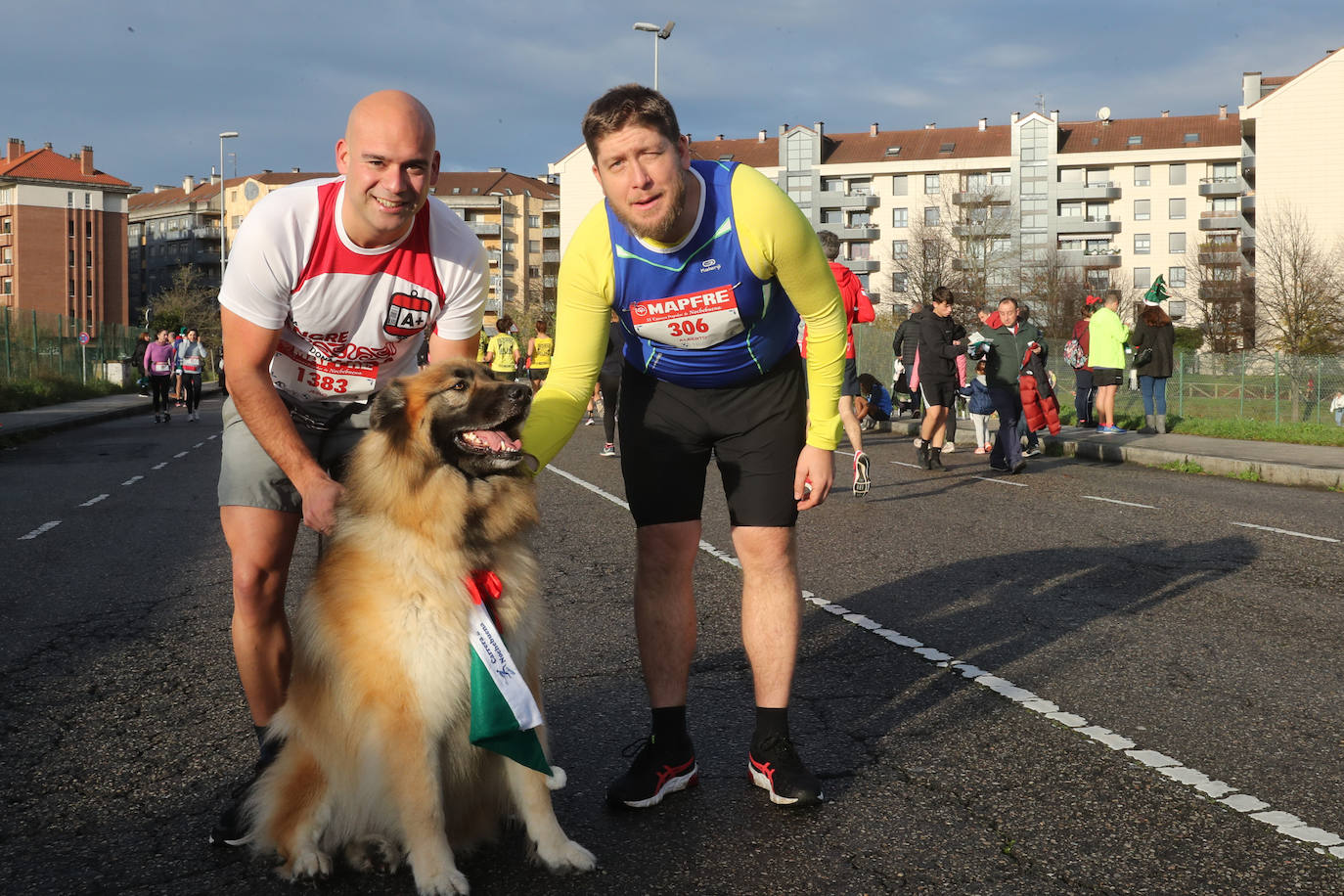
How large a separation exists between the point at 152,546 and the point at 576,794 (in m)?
6.71

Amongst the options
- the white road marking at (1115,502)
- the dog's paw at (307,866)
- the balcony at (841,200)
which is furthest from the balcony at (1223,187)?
the dog's paw at (307,866)

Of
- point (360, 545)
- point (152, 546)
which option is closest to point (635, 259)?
point (360, 545)

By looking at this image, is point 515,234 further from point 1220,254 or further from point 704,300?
point 704,300

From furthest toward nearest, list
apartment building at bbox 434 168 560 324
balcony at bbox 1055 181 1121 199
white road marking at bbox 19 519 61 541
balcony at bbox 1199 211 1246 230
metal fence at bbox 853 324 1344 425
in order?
apartment building at bbox 434 168 560 324 → balcony at bbox 1055 181 1121 199 → balcony at bbox 1199 211 1246 230 → metal fence at bbox 853 324 1344 425 → white road marking at bbox 19 519 61 541

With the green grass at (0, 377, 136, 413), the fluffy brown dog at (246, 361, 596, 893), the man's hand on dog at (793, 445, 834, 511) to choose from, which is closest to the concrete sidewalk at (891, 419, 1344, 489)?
the man's hand on dog at (793, 445, 834, 511)

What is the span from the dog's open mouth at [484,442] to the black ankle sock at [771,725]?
4.15 feet

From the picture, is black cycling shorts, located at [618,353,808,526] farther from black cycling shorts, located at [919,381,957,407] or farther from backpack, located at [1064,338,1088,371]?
backpack, located at [1064,338,1088,371]

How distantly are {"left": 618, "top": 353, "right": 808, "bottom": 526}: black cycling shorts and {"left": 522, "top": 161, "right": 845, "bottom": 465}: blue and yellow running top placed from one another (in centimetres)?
6

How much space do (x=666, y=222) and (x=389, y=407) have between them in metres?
1.00

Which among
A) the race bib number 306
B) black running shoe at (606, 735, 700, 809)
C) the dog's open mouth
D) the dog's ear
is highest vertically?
the race bib number 306

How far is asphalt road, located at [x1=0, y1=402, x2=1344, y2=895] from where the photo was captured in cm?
316

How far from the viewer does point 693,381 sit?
3.77 m

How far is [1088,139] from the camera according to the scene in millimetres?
93125

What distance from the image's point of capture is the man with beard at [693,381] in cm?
347
